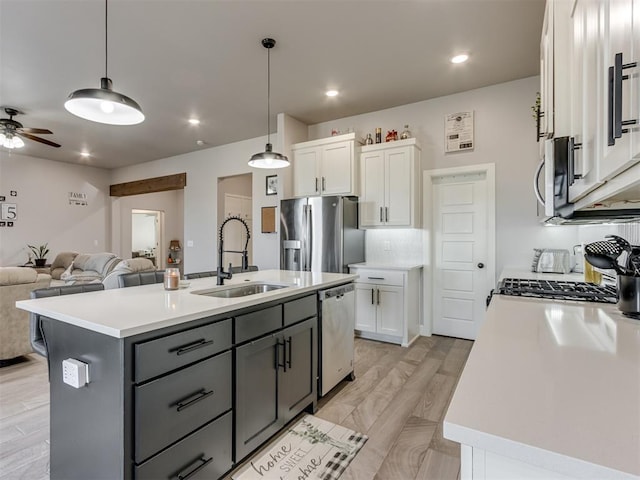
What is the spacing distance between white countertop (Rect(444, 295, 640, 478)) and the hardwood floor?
116cm

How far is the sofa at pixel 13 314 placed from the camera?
120 inches

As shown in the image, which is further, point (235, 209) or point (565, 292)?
point (235, 209)

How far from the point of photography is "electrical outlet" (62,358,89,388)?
4.42ft

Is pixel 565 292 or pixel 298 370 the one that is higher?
pixel 565 292

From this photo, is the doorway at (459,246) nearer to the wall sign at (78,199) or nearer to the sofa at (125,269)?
the sofa at (125,269)

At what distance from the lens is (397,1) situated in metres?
2.39

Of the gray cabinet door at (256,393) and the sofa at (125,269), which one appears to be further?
the sofa at (125,269)

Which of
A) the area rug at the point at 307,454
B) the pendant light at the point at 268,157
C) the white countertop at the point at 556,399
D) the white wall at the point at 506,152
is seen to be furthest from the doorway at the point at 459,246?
the white countertop at the point at 556,399

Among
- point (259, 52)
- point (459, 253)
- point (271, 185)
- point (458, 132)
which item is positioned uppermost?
point (259, 52)

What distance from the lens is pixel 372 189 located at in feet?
13.7

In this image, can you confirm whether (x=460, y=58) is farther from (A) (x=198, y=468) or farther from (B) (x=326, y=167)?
(A) (x=198, y=468)

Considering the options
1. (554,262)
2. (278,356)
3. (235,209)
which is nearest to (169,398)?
(278,356)

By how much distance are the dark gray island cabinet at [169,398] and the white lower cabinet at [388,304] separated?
2106mm

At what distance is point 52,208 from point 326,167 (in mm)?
6367
